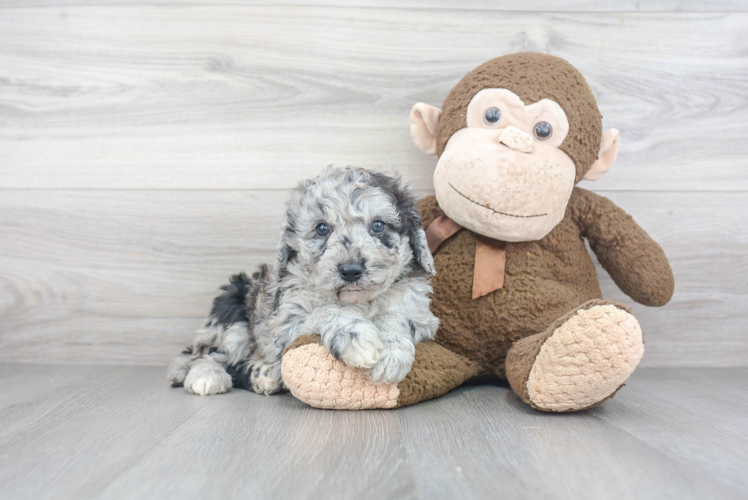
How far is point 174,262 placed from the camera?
2.21 metres

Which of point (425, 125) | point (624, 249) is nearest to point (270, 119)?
point (425, 125)

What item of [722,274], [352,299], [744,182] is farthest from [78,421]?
[744,182]

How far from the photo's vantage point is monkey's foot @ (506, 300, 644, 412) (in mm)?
1324

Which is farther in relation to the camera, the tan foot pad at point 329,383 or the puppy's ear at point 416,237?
the puppy's ear at point 416,237

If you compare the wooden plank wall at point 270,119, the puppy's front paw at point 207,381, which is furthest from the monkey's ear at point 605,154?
the puppy's front paw at point 207,381

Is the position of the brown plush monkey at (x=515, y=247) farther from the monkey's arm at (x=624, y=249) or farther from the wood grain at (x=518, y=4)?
the wood grain at (x=518, y=4)

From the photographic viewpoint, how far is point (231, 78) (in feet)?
7.16

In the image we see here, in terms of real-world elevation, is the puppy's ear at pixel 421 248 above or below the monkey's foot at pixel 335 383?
above

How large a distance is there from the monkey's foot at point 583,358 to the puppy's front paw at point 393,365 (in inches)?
12.3

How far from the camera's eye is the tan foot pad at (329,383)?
1.46 meters

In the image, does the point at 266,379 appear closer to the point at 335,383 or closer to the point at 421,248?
the point at 335,383

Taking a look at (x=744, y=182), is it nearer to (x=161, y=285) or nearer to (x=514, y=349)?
(x=514, y=349)

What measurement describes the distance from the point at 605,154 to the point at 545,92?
352 millimetres

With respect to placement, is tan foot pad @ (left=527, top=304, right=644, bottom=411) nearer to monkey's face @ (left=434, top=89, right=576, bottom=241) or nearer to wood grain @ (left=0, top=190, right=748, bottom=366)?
monkey's face @ (left=434, top=89, right=576, bottom=241)
